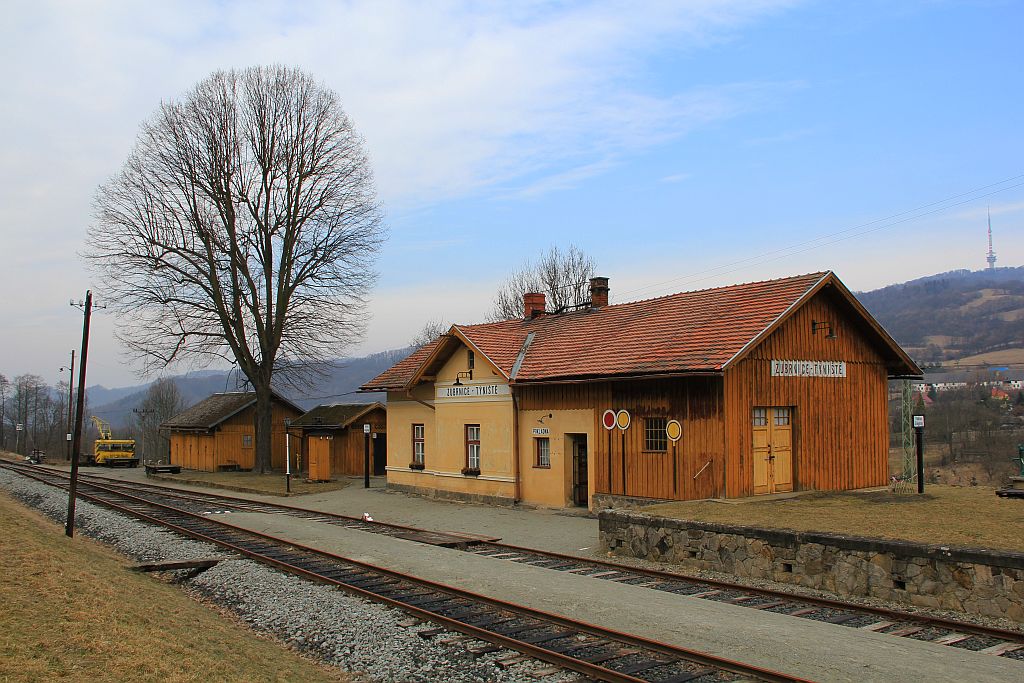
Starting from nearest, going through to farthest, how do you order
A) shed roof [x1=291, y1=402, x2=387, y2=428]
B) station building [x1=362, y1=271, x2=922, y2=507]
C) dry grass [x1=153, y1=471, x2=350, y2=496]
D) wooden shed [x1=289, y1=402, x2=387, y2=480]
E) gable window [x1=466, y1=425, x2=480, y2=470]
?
station building [x1=362, y1=271, x2=922, y2=507] → gable window [x1=466, y1=425, x2=480, y2=470] → dry grass [x1=153, y1=471, x2=350, y2=496] → shed roof [x1=291, y1=402, x2=387, y2=428] → wooden shed [x1=289, y1=402, x2=387, y2=480]

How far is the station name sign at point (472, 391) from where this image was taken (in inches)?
943

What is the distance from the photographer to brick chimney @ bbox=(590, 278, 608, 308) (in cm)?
2736

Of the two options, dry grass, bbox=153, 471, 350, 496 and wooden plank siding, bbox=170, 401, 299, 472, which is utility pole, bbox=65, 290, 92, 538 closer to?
dry grass, bbox=153, 471, 350, 496

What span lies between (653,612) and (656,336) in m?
10.9

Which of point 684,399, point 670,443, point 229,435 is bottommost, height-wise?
point 229,435

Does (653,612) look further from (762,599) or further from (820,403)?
(820,403)

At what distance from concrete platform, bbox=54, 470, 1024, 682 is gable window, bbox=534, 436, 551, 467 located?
2635mm

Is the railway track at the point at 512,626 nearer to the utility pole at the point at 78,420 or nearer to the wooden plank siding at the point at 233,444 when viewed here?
the utility pole at the point at 78,420

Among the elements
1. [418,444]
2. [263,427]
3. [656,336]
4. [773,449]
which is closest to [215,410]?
[263,427]

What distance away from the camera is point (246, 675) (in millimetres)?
7965

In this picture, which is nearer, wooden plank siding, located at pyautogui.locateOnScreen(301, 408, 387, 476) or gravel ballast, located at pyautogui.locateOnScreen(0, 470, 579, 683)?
gravel ballast, located at pyautogui.locateOnScreen(0, 470, 579, 683)

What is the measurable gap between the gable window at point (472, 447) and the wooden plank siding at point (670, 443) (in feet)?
13.2

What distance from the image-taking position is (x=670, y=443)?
18.6 meters

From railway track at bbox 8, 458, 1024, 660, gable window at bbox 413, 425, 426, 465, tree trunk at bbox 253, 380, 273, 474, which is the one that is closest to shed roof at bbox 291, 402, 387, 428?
tree trunk at bbox 253, 380, 273, 474
